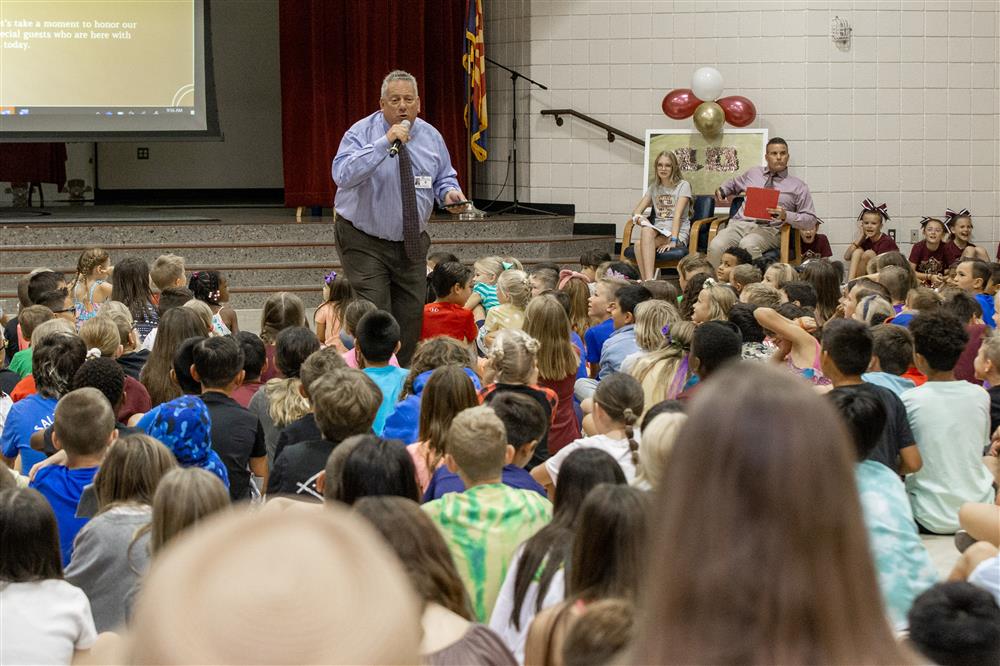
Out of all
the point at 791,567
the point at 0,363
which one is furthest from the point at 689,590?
the point at 0,363

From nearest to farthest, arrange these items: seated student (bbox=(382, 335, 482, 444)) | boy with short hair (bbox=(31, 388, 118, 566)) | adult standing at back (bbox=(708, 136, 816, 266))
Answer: boy with short hair (bbox=(31, 388, 118, 566)) < seated student (bbox=(382, 335, 482, 444)) < adult standing at back (bbox=(708, 136, 816, 266))

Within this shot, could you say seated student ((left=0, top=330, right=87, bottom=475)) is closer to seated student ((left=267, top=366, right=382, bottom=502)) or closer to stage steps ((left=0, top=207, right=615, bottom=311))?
seated student ((left=267, top=366, right=382, bottom=502))

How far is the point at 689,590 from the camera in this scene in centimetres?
89

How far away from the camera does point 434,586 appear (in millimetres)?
2076

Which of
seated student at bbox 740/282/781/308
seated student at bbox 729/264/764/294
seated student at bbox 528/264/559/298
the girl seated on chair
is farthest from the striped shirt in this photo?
the girl seated on chair

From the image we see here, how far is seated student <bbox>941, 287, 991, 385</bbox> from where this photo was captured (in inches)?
197

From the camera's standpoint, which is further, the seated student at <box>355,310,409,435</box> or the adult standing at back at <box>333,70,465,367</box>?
the adult standing at back at <box>333,70,465,367</box>

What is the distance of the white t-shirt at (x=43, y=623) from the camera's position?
234 cm

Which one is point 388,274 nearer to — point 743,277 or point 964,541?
point 743,277

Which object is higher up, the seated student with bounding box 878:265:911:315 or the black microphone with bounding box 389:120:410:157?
the black microphone with bounding box 389:120:410:157

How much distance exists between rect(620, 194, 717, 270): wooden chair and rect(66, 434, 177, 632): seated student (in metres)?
6.85

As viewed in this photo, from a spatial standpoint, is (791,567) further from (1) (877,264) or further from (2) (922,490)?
(1) (877,264)

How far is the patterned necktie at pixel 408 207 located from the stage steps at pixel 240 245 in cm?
356

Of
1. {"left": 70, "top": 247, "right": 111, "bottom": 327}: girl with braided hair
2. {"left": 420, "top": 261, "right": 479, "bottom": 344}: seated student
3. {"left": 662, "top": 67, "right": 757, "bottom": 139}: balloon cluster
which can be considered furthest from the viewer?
{"left": 662, "top": 67, "right": 757, "bottom": 139}: balloon cluster
